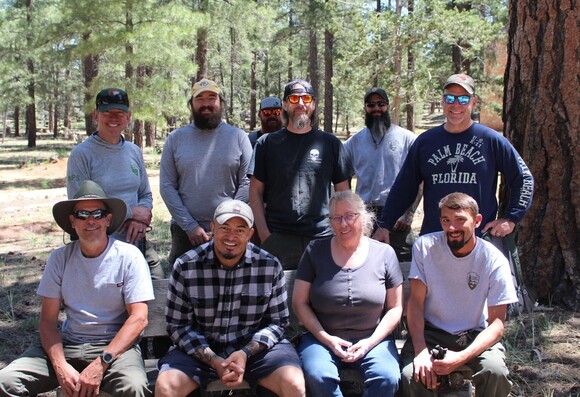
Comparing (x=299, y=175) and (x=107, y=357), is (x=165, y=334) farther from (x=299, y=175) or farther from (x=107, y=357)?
A: (x=299, y=175)

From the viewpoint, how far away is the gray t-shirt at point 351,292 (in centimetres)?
364

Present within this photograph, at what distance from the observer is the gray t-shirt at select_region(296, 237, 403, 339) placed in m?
3.64

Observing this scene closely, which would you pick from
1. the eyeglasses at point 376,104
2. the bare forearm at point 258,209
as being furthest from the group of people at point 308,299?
the eyeglasses at point 376,104

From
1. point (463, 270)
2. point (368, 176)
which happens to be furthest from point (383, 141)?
point (463, 270)

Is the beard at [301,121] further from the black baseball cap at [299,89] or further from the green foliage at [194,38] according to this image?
the green foliage at [194,38]

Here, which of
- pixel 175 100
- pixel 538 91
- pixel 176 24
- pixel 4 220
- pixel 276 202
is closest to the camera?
pixel 276 202

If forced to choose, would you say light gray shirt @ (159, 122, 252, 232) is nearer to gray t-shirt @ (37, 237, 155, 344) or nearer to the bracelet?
gray t-shirt @ (37, 237, 155, 344)

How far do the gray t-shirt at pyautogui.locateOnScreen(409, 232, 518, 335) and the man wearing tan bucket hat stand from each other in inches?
65.9

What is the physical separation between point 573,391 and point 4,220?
429 inches

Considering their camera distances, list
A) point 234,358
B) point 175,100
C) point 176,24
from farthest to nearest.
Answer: point 175,100 → point 176,24 → point 234,358

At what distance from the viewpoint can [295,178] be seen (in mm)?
4340

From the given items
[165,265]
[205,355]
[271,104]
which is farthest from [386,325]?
[165,265]

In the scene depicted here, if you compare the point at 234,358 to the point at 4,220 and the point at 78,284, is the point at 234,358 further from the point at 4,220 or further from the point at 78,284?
the point at 4,220

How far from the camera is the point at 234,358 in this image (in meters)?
3.38
